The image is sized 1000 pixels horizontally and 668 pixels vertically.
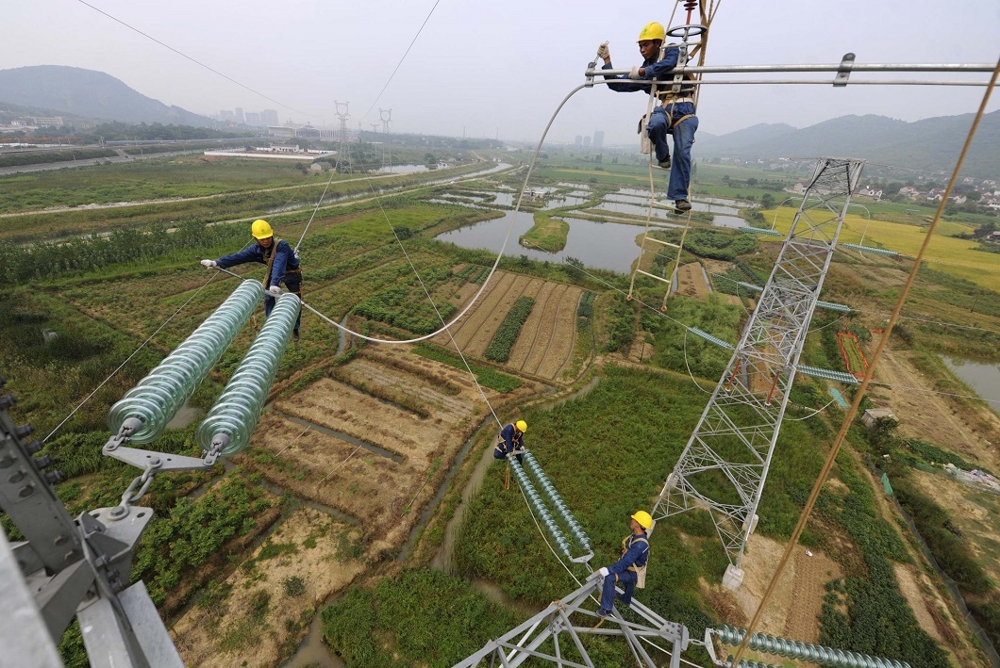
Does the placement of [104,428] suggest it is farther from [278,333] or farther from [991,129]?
[991,129]

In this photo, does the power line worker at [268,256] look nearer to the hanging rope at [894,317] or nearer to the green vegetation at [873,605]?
the hanging rope at [894,317]

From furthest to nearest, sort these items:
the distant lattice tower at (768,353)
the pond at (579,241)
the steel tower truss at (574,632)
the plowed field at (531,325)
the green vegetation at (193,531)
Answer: the pond at (579,241) < the plowed field at (531,325) < the green vegetation at (193,531) < the distant lattice tower at (768,353) < the steel tower truss at (574,632)

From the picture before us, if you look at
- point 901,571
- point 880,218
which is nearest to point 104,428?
point 901,571

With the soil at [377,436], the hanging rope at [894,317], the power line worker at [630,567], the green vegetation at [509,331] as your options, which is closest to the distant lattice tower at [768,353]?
the power line worker at [630,567]

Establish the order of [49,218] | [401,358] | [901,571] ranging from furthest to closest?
1. [49,218]
2. [401,358]
3. [901,571]

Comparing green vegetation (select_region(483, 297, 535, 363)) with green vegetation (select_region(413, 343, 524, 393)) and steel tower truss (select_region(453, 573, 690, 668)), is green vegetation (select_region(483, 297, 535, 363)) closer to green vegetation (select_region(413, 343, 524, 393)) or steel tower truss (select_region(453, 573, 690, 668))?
green vegetation (select_region(413, 343, 524, 393))

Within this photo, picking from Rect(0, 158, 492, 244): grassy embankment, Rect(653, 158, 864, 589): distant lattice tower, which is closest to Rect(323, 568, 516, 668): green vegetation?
Rect(653, 158, 864, 589): distant lattice tower
